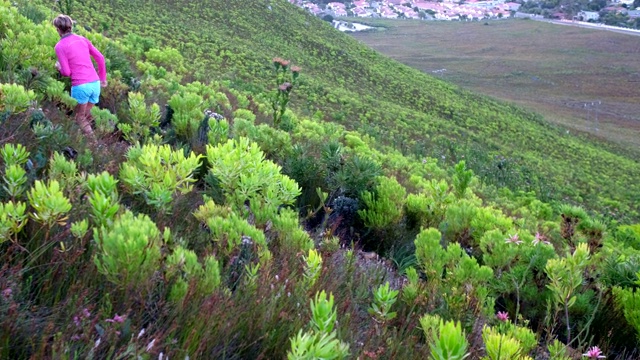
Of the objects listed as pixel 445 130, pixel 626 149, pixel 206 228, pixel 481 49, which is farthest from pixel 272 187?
pixel 481 49

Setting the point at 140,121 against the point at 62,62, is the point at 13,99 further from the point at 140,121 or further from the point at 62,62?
the point at 62,62

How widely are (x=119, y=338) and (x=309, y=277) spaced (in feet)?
2.35

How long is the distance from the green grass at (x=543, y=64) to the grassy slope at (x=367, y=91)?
7.87m

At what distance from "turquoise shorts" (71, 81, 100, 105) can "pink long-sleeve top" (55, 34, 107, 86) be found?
0.05m

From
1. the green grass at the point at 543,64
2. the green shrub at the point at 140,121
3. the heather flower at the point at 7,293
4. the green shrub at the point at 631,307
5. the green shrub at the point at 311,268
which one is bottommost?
the green grass at the point at 543,64

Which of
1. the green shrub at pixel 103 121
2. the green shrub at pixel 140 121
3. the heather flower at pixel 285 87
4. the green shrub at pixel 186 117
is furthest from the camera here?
the heather flower at pixel 285 87

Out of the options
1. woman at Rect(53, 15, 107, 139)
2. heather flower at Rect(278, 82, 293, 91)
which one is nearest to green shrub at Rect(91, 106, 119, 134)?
woman at Rect(53, 15, 107, 139)

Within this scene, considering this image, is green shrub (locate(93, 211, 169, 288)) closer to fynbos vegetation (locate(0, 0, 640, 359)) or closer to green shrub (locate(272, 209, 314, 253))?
fynbos vegetation (locate(0, 0, 640, 359))

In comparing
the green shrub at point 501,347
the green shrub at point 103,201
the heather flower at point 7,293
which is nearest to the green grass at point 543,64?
the green shrub at point 501,347

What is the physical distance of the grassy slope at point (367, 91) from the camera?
1884 centimetres

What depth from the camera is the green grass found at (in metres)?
38.1

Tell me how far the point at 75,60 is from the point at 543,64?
5944cm

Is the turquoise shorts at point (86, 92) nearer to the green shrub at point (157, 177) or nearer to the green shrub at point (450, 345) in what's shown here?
the green shrub at point (157, 177)

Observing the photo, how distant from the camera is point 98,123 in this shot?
11.9 ft
